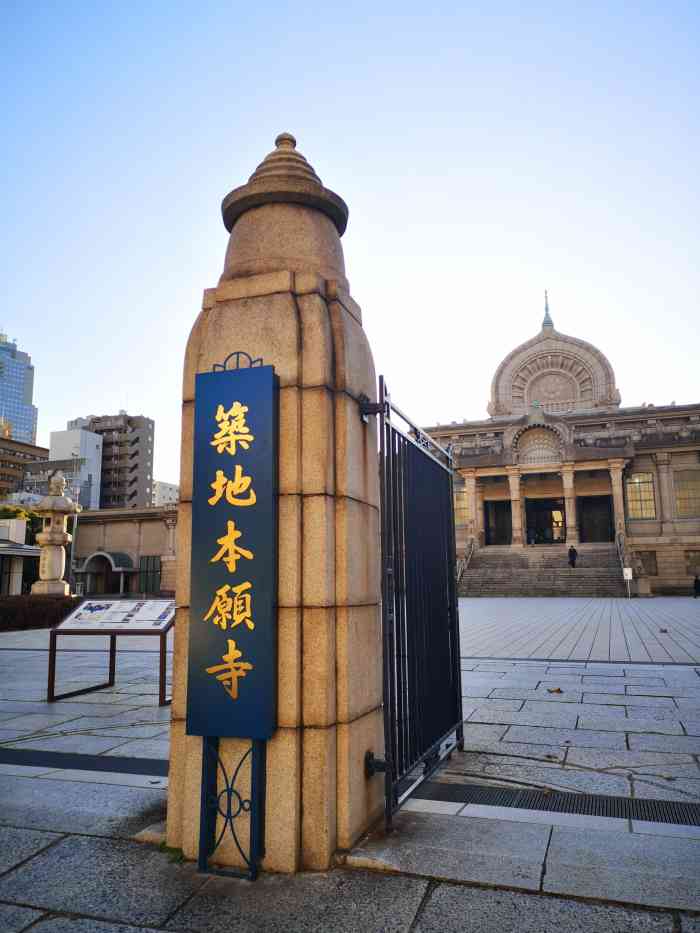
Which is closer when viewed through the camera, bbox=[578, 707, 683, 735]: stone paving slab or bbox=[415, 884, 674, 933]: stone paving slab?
bbox=[415, 884, 674, 933]: stone paving slab

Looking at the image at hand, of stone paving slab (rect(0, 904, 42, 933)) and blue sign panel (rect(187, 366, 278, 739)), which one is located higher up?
blue sign panel (rect(187, 366, 278, 739))

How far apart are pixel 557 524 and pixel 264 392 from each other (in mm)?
47088

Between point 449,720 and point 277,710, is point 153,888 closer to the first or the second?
point 277,710

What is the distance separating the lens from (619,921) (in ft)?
9.26

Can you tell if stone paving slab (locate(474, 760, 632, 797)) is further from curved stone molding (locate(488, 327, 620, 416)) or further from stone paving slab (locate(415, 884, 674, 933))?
curved stone molding (locate(488, 327, 620, 416))

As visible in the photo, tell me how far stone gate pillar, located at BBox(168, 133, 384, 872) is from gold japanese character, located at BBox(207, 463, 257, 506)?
0.19 meters

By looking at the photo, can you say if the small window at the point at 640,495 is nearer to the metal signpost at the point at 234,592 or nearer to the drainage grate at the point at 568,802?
the drainage grate at the point at 568,802

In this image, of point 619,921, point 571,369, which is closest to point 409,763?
point 619,921

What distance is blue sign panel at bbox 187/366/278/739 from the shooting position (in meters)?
3.53

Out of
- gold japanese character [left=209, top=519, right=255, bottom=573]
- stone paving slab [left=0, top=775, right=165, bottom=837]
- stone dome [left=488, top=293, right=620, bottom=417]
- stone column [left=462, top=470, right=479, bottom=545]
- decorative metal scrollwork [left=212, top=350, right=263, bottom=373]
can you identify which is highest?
stone dome [left=488, top=293, right=620, bottom=417]

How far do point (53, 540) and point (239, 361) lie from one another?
80.3 feet

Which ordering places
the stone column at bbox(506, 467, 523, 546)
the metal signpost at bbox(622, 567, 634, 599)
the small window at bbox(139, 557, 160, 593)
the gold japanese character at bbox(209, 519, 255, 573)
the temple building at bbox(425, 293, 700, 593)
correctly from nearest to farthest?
the gold japanese character at bbox(209, 519, 255, 573) → the metal signpost at bbox(622, 567, 634, 599) → the temple building at bbox(425, 293, 700, 593) → the stone column at bbox(506, 467, 523, 546) → the small window at bbox(139, 557, 160, 593)

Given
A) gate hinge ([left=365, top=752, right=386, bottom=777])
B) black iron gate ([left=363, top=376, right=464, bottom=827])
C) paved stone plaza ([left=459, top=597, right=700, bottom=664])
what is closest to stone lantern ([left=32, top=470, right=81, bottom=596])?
paved stone plaza ([left=459, top=597, right=700, bottom=664])

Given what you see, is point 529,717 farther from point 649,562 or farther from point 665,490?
point 665,490
